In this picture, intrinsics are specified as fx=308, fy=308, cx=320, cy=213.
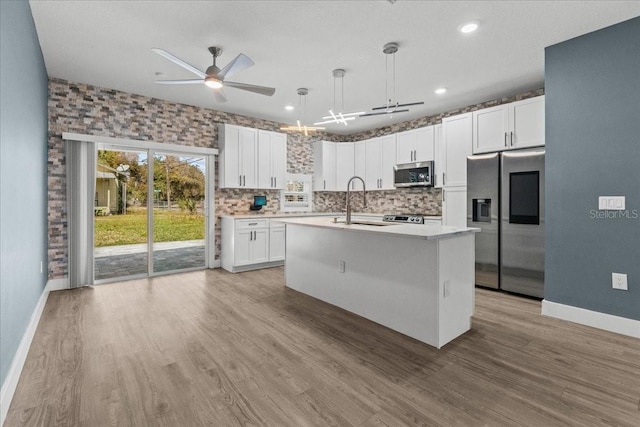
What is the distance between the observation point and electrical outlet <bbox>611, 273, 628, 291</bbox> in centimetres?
278

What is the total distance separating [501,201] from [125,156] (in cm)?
549

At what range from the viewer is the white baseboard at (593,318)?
8.98 ft

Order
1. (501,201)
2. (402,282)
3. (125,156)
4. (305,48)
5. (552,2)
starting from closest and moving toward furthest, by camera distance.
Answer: (552,2)
(402,282)
(305,48)
(501,201)
(125,156)

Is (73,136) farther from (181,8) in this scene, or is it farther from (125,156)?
(181,8)

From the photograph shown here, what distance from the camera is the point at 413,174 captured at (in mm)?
5559

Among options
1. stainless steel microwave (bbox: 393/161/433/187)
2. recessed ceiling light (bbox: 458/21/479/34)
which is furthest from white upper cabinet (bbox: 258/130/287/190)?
recessed ceiling light (bbox: 458/21/479/34)

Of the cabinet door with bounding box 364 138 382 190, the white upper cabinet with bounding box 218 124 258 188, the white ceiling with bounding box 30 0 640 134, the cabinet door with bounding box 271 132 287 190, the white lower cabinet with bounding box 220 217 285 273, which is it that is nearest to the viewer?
the white ceiling with bounding box 30 0 640 134

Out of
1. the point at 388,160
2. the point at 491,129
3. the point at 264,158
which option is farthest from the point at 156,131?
the point at 491,129

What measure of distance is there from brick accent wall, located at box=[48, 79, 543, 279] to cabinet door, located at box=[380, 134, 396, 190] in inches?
15.5

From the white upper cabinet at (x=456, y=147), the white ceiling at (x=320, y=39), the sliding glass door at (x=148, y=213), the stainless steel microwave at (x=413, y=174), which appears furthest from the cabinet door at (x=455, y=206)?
the sliding glass door at (x=148, y=213)

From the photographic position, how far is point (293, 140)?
21.8 ft

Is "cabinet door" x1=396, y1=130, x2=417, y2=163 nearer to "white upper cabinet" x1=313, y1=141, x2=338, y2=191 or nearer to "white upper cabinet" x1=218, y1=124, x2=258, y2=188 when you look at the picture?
"white upper cabinet" x1=313, y1=141, x2=338, y2=191

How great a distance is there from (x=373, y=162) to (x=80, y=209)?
16.3 ft

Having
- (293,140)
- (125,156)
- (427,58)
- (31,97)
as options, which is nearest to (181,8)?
(31,97)
